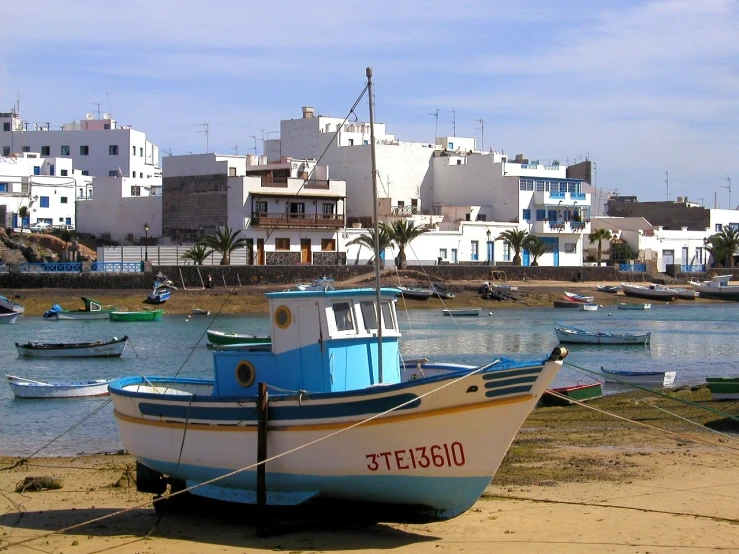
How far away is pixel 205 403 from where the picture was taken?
45.4 feet

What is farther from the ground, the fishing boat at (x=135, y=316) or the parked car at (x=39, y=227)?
the parked car at (x=39, y=227)

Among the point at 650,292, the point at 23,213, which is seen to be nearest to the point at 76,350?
the point at 23,213

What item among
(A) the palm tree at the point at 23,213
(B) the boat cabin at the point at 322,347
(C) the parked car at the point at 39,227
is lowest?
(B) the boat cabin at the point at 322,347

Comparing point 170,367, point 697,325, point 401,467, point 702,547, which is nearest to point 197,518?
point 401,467

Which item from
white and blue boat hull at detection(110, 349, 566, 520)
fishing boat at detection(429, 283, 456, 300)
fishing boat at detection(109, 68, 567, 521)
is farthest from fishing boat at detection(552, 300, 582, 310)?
white and blue boat hull at detection(110, 349, 566, 520)

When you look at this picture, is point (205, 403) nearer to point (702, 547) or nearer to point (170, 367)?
point (702, 547)

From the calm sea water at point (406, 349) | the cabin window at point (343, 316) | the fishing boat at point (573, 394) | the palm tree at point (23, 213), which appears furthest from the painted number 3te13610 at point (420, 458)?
the palm tree at point (23, 213)

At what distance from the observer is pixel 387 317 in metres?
15.1

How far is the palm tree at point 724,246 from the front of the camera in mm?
95375

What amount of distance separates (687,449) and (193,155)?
2345 inches

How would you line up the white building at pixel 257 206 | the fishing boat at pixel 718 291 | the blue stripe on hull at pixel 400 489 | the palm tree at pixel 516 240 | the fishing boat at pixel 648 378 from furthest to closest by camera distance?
the fishing boat at pixel 718 291
the palm tree at pixel 516 240
the white building at pixel 257 206
the fishing boat at pixel 648 378
the blue stripe on hull at pixel 400 489

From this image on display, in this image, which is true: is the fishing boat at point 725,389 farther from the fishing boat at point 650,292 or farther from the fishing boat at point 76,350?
the fishing boat at point 650,292

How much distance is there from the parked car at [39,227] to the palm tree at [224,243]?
1479 centimetres

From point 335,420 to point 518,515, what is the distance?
2739mm
